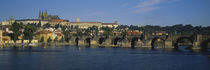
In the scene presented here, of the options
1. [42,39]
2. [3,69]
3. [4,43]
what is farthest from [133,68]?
[42,39]

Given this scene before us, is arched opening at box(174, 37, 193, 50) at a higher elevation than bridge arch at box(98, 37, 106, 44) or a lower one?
lower

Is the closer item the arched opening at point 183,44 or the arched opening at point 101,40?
the arched opening at point 183,44

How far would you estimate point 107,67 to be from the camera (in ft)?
146

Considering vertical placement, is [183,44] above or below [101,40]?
below

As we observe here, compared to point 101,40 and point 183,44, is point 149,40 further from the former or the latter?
point 183,44

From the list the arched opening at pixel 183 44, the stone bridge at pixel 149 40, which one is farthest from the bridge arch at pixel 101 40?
the arched opening at pixel 183 44

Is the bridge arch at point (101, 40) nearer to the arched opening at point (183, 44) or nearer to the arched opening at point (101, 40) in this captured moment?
the arched opening at point (101, 40)

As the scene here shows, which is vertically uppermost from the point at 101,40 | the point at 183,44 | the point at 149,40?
the point at 101,40

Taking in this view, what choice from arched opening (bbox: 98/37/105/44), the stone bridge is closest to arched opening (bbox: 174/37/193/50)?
the stone bridge

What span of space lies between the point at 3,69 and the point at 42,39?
88.2 meters

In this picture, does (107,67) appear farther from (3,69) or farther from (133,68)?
(3,69)

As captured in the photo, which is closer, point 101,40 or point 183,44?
point 101,40

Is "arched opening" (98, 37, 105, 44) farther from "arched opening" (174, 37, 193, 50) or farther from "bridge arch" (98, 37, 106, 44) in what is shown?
"arched opening" (174, 37, 193, 50)

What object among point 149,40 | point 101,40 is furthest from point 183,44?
point 149,40
